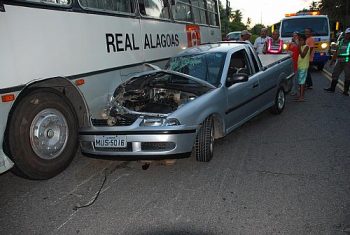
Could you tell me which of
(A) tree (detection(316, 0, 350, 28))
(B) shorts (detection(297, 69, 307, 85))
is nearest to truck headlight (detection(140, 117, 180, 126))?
(B) shorts (detection(297, 69, 307, 85))

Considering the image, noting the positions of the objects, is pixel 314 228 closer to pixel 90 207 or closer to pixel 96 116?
pixel 90 207

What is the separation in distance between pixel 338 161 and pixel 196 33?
620cm

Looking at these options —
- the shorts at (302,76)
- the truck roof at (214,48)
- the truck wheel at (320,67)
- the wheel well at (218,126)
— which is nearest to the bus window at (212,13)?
the shorts at (302,76)

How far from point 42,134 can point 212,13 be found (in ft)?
29.6

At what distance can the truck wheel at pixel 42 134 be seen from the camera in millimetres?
4215

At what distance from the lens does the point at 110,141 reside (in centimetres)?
446

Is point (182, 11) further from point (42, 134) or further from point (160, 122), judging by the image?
point (42, 134)

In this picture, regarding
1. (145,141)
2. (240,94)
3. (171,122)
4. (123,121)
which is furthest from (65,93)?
(240,94)

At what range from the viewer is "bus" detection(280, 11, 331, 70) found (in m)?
14.6

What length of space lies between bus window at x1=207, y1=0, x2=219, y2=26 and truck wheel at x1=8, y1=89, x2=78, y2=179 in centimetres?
794

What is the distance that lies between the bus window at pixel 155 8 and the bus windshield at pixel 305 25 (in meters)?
8.41

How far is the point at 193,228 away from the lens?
3.27 meters

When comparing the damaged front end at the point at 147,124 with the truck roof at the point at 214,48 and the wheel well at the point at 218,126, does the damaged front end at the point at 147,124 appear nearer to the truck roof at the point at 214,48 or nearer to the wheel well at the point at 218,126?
the wheel well at the point at 218,126

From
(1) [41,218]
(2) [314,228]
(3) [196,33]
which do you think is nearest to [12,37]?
(1) [41,218]
